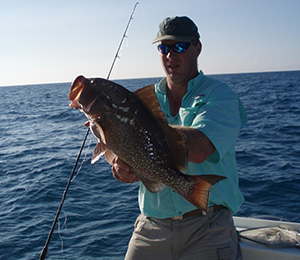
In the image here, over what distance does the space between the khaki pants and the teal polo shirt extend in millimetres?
115

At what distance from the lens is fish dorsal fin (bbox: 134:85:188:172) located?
2.35m

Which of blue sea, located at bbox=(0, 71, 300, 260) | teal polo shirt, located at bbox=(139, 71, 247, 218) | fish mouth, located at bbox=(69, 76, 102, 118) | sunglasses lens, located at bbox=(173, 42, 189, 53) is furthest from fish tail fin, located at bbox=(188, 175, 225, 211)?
blue sea, located at bbox=(0, 71, 300, 260)

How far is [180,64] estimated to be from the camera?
3268mm

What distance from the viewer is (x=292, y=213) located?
736cm

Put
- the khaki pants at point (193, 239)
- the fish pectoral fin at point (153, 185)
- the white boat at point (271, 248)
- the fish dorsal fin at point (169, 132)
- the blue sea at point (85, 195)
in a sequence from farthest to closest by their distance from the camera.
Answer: the blue sea at point (85, 195), the white boat at point (271, 248), the khaki pants at point (193, 239), the fish pectoral fin at point (153, 185), the fish dorsal fin at point (169, 132)

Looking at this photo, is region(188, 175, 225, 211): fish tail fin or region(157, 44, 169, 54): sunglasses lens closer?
region(188, 175, 225, 211): fish tail fin

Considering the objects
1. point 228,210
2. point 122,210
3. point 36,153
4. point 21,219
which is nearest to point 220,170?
point 228,210

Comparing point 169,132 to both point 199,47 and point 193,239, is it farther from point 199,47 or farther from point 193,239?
point 199,47

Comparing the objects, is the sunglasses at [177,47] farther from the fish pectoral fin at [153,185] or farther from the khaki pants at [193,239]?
the khaki pants at [193,239]

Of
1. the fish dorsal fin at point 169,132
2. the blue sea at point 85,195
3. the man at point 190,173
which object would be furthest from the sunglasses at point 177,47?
the blue sea at point 85,195

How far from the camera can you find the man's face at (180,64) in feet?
10.6

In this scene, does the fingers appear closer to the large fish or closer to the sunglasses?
the large fish

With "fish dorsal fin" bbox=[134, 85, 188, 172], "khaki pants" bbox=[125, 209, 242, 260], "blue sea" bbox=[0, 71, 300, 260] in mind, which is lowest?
"blue sea" bbox=[0, 71, 300, 260]

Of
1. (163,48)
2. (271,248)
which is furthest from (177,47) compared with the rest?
(271,248)
